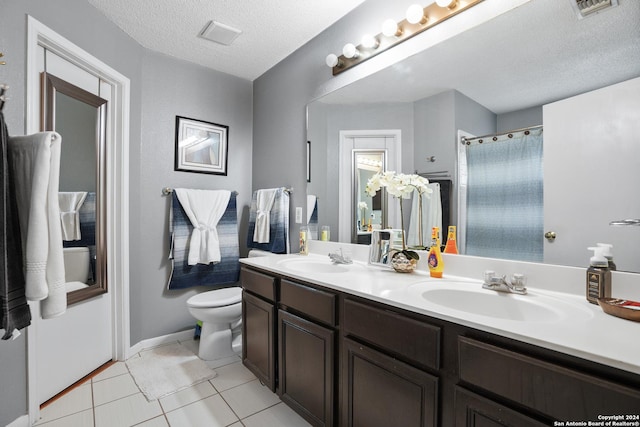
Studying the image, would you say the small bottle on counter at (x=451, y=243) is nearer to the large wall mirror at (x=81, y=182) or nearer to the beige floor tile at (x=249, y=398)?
the beige floor tile at (x=249, y=398)

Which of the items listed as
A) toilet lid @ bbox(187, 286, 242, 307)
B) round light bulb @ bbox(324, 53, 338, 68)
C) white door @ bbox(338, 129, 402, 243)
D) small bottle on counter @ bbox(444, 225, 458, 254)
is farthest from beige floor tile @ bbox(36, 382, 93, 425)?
round light bulb @ bbox(324, 53, 338, 68)

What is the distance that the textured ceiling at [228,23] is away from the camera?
1.85m

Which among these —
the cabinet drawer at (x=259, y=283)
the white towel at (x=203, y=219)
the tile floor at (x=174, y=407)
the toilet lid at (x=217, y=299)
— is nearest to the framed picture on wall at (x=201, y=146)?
the white towel at (x=203, y=219)

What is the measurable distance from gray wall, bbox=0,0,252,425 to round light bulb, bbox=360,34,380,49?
155 centimetres

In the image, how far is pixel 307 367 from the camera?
4.63ft

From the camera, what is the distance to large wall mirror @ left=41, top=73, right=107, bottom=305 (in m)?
1.79

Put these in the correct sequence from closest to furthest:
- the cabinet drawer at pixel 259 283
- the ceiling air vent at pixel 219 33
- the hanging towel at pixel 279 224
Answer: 1. the cabinet drawer at pixel 259 283
2. the ceiling air vent at pixel 219 33
3. the hanging towel at pixel 279 224

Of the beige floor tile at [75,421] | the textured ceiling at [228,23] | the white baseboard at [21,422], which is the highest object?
the textured ceiling at [228,23]

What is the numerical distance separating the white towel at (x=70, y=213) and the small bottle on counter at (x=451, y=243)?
2250 mm

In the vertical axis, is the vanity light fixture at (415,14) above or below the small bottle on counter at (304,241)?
above

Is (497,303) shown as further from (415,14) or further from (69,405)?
(69,405)

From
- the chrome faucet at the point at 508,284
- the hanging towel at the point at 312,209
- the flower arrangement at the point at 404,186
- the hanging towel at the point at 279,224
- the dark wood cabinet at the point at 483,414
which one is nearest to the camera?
the dark wood cabinet at the point at 483,414

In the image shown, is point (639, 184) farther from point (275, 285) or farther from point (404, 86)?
point (275, 285)

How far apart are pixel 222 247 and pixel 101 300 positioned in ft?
3.07
